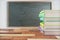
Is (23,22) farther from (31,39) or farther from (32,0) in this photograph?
(31,39)

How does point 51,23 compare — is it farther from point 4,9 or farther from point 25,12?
point 4,9

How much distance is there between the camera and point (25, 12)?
4.92 ft

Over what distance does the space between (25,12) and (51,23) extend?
59 cm

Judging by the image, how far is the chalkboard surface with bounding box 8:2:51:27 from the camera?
149cm

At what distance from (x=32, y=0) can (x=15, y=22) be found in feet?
1.09

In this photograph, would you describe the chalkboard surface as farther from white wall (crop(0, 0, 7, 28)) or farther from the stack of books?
the stack of books

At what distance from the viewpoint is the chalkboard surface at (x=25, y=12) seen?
4.88 feet

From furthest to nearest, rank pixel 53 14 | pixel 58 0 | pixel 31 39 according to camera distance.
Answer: pixel 58 0 < pixel 53 14 < pixel 31 39

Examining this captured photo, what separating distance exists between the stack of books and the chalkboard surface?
51 centimetres

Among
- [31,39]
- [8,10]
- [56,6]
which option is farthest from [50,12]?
[8,10]

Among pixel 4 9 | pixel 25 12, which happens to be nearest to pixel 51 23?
pixel 25 12

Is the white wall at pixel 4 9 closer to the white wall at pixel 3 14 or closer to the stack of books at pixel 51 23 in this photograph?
the white wall at pixel 3 14

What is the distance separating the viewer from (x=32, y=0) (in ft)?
4.91

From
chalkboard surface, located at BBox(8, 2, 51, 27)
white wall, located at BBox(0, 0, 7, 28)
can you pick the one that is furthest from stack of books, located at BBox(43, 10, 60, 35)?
white wall, located at BBox(0, 0, 7, 28)
